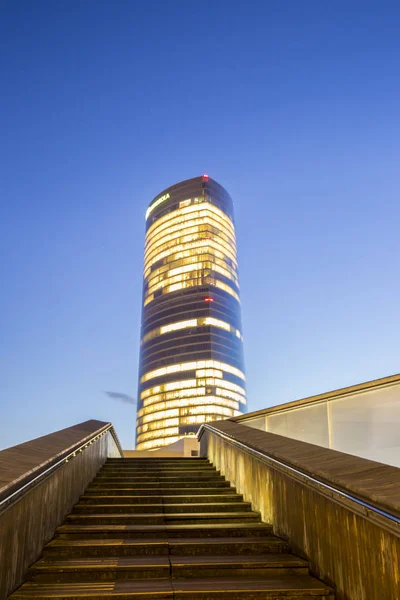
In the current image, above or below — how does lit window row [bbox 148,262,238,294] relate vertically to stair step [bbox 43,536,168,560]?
above

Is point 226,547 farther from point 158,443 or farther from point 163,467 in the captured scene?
point 158,443

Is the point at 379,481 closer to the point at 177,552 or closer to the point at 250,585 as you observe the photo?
the point at 250,585

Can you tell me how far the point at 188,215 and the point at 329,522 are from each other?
114 meters

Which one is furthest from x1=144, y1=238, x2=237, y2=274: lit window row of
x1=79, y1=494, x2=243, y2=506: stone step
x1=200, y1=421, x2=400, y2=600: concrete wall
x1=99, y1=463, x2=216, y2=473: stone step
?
x1=200, y1=421, x2=400, y2=600: concrete wall

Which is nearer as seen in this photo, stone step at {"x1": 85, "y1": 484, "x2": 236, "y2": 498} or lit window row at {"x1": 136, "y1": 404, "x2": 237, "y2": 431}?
stone step at {"x1": 85, "y1": 484, "x2": 236, "y2": 498}

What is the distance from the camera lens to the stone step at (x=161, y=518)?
5621 mm

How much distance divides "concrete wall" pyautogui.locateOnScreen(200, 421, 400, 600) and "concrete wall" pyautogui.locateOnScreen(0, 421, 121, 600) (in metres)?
2.27

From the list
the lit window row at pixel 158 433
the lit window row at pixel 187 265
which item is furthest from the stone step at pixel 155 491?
the lit window row at pixel 187 265

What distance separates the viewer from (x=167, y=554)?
15.3 feet

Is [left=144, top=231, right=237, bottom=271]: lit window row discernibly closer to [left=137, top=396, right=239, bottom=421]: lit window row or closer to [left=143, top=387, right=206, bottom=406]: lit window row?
[left=143, top=387, right=206, bottom=406]: lit window row

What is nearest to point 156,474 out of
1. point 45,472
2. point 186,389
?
point 45,472

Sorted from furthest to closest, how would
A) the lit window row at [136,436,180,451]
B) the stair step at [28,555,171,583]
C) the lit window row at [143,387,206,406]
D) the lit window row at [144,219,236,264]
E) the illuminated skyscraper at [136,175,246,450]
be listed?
1. the lit window row at [144,219,236,264]
2. the illuminated skyscraper at [136,175,246,450]
3. the lit window row at [143,387,206,406]
4. the lit window row at [136,436,180,451]
5. the stair step at [28,555,171,583]

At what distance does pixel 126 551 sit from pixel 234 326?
105m

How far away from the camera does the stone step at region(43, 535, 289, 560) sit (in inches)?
181
